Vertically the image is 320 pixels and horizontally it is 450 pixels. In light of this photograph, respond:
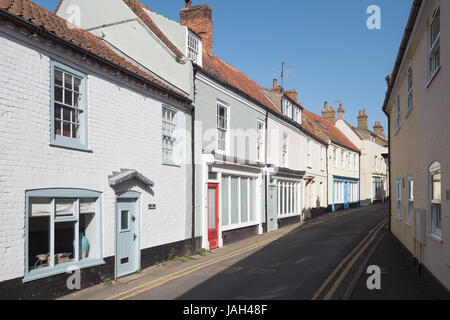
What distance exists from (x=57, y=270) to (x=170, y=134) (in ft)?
20.3

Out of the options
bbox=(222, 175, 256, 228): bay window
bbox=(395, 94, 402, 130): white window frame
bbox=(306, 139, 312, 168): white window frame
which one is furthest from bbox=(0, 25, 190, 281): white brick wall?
bbox=(306, 139, 312, 168): white window frame

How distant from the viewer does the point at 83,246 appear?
954cm

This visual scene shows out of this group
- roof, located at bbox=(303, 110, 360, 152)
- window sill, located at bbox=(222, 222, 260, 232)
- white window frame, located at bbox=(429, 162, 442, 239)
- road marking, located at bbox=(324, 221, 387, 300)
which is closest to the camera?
road marking, located at bbox=(324, 221, 387, 300)

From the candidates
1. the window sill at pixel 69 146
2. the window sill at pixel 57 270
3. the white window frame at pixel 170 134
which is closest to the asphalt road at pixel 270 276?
the window sill at pixel 57 270

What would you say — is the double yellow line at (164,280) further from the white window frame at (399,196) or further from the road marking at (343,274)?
the white window frame at (399,196)

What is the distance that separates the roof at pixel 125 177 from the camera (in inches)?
397

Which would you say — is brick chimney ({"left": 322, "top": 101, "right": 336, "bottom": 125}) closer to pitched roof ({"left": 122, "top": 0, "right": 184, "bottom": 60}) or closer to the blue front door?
pitched roof ({"left": 122, "top": 0, "right": 184, "bottom": 60})

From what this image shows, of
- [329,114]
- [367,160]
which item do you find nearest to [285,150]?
[329,114]

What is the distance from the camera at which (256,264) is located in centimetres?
1227

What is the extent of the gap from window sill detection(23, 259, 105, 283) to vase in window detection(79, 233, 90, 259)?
21 centimetres

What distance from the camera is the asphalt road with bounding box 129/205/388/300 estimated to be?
28.7ft
